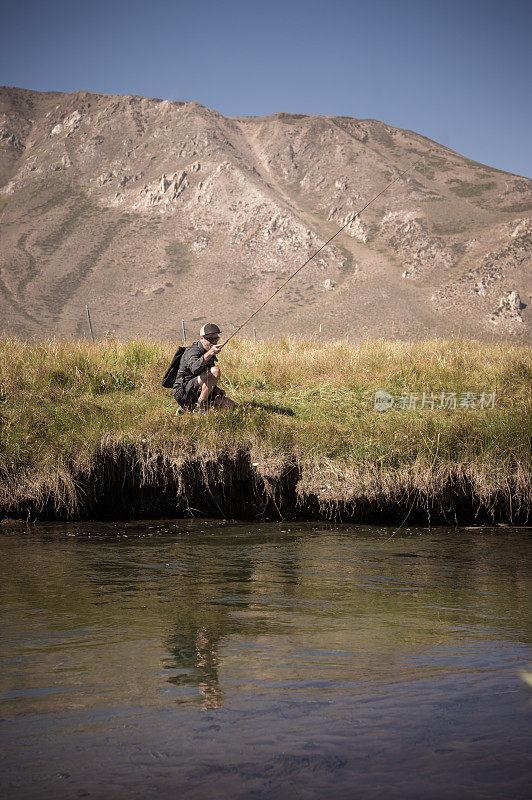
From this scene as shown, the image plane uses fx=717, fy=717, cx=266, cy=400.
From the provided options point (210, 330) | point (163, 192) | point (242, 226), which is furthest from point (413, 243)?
point (210, 330)

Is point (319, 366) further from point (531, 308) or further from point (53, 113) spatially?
point (53, 113)

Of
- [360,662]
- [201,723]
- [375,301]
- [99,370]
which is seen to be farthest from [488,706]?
[375,301]

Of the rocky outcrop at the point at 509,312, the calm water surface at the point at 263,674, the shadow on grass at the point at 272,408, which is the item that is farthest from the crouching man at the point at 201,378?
the rocky outcrop at the point at 509,312

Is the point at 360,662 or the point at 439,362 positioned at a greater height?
the point at 439,362

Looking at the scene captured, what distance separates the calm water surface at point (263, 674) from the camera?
8.94ft

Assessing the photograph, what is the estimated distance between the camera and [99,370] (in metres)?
10.3

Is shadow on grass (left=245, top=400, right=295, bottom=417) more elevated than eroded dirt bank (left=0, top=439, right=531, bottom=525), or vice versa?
shadow on grass (left=245, top=400, right=295, bottom=417)

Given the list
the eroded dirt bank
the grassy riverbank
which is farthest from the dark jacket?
the eroded dirt bank

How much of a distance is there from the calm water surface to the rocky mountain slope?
65.9 m

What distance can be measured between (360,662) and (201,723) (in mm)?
1019

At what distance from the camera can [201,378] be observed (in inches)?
340

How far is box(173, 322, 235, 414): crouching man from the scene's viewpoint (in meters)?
8.55

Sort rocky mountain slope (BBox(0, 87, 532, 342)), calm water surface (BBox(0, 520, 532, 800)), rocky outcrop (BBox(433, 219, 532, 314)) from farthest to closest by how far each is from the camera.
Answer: rocky outcrop (BBox(433, 219, 532, 314)) < rocky mountain slope (BBox(0, 87, 532, 342)) < calm water surface (BBox(0, 520, 532, 800))

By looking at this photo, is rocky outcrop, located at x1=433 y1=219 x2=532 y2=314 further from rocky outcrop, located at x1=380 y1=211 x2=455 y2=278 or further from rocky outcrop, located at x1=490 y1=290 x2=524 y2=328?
rocky outcrop, located at x1=380 y1=211 x2=455 y2=278
